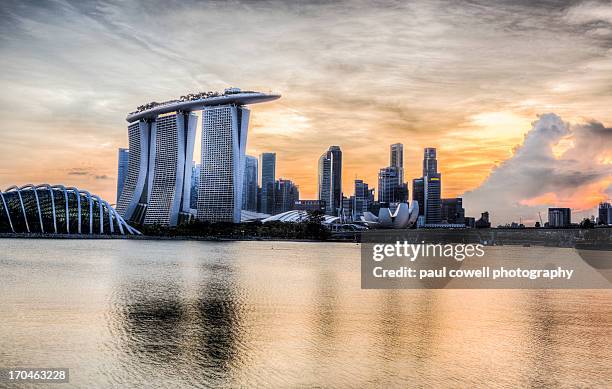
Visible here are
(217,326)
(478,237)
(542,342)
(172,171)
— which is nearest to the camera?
(542,342)

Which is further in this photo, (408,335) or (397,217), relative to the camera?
(397,217)

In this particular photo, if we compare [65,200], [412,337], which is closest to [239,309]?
[412,337]

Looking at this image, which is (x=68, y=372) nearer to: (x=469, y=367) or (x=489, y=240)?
(x=469, y=367)

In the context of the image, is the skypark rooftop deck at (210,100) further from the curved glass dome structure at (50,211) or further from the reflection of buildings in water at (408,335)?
the reflection of buildings in water at (408,335)

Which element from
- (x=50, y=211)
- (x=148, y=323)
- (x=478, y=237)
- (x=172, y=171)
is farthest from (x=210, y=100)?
(x=148, y=323)

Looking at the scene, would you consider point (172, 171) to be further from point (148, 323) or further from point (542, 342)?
point (542, 342)

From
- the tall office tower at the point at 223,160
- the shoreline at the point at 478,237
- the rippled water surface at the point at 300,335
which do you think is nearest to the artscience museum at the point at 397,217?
the shoreline at the point at 478,237

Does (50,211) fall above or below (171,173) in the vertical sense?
below
